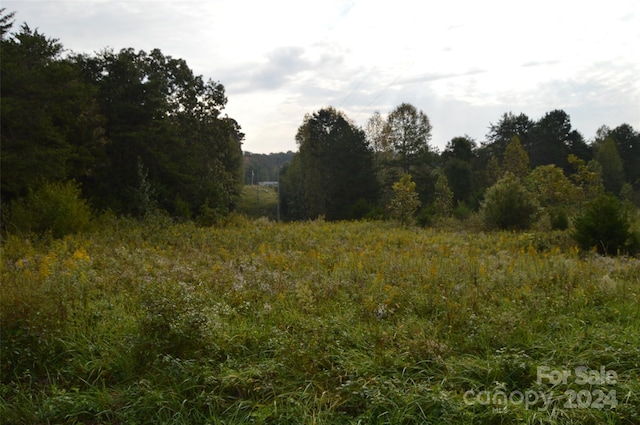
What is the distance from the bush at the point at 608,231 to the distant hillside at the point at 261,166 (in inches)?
2938

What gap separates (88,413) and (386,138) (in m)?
35.4

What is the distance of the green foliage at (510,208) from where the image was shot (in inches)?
759

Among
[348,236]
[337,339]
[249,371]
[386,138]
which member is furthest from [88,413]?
[386,138]

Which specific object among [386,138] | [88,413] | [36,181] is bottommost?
[88,413]

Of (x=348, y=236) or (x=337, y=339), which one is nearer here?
(x=337, y=339)

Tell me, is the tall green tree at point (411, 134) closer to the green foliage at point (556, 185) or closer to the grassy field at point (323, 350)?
the green foliage at point (556, 185)

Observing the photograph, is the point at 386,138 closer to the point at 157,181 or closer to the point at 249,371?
the point at 157,181

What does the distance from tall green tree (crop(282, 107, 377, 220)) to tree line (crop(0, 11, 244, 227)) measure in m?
7.26

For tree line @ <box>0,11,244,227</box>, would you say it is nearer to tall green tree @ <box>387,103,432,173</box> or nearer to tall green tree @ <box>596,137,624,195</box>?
tall green tree @ <box>387,103,432,173</box>

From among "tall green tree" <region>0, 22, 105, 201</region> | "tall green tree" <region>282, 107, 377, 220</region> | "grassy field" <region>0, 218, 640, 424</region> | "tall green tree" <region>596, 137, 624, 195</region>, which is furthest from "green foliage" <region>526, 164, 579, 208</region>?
"tall green tree" <region>0, 22, 105, 201</region>

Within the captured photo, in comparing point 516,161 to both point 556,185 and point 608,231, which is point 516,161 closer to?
point 556,185

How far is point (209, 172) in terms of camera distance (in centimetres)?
2889

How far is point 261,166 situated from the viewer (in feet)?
334

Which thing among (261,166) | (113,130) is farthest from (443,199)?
(261,166)
